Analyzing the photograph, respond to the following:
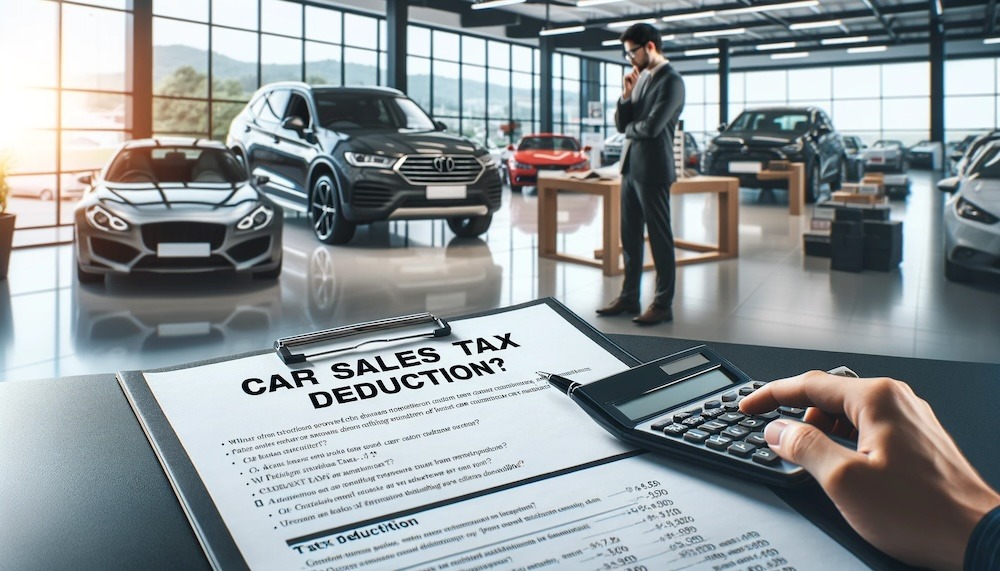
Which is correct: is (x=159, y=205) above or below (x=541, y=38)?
below

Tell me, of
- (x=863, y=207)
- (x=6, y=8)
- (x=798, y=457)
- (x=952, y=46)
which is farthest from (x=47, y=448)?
(x=952, y=46)

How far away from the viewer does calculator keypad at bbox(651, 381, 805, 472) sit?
57 centimetres

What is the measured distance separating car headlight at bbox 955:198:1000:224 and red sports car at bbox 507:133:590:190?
9408mm

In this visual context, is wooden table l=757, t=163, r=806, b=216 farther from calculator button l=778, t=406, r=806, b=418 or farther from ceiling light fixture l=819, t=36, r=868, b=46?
ceiling light fixture l=819, t=36, r=868, b=46

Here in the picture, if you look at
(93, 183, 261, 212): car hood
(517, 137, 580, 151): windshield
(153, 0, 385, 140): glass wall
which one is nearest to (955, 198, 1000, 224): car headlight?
(93, 183, 261, 212): car hood

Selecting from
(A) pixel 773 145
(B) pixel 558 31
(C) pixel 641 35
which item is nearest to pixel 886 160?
(A) pixel 773 145

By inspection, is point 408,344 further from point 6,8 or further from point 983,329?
point 6,8

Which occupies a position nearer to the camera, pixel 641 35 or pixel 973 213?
pixel 641 35

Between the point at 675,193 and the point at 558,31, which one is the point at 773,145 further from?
the point at 558,31

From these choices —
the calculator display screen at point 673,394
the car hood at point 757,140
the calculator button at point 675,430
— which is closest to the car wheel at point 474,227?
the car hood at point 757,140

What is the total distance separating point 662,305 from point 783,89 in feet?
90.7

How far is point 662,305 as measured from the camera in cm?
446

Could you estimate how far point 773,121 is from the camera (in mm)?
11852

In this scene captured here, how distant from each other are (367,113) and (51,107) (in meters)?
3.76
